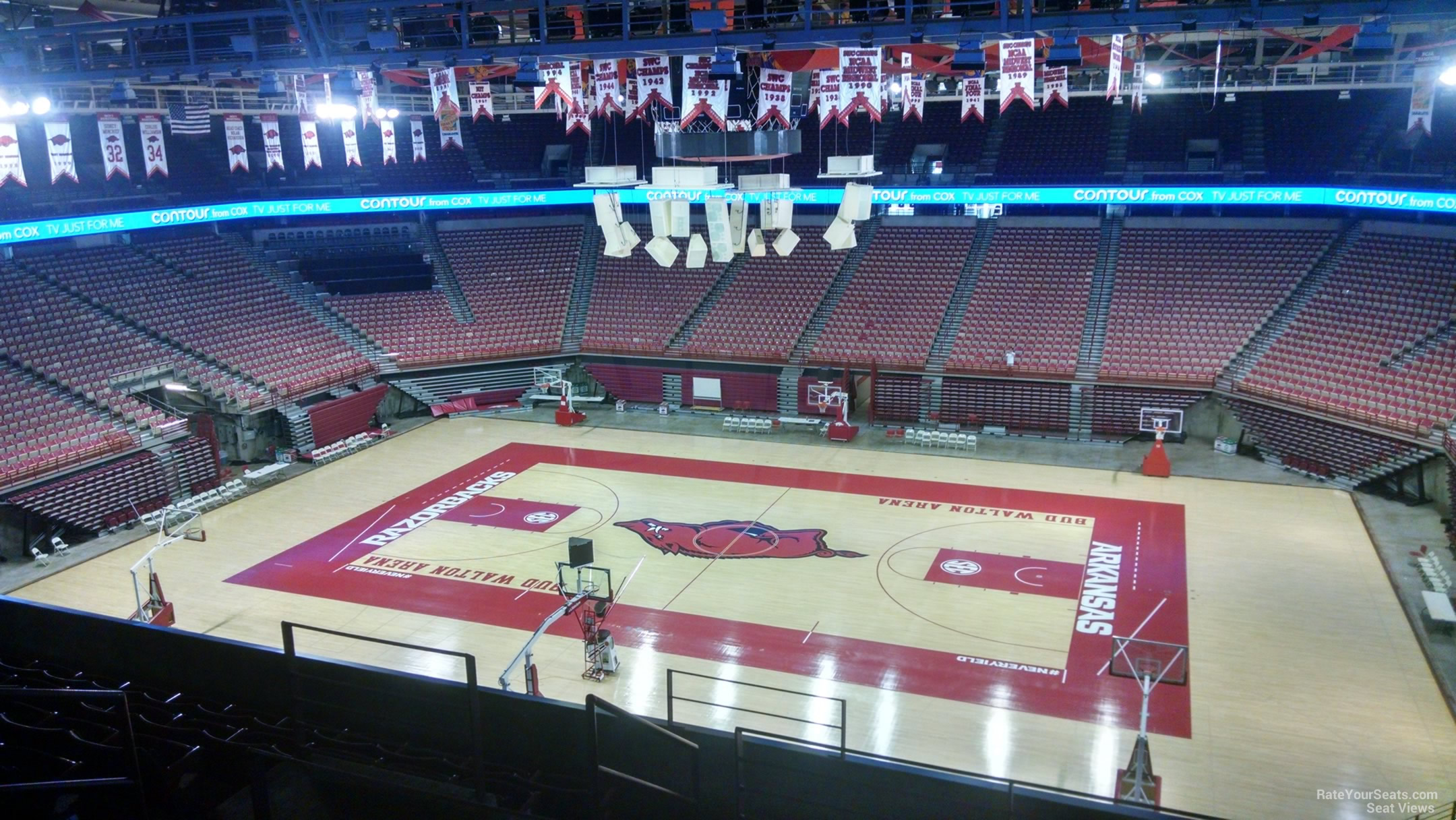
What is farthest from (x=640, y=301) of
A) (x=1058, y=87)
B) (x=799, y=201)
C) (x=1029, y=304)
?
(x=1058, y=87)

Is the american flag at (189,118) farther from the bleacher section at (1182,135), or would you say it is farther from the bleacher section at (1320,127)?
the bleacher section at (1320,127)

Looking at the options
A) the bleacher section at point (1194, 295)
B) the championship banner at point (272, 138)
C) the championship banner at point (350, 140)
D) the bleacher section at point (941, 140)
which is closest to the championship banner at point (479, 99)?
the championship banner at point (350, 140)

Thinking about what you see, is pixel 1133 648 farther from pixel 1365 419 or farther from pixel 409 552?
pixel 409 552

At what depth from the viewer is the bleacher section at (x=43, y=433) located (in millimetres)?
22828

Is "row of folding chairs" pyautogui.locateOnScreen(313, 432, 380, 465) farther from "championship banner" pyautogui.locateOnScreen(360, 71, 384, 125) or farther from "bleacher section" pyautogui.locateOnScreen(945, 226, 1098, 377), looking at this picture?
"bleacher section" pyautogui.locateOnScreen(945, 226, 1098, 377)

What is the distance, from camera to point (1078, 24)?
1542cm

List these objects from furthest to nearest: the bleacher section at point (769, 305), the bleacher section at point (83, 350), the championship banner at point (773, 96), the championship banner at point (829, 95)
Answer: the bleacher section at point (769, 305) → the bleacher section at point (83, 350) → the championship banner at point (773, 96) → the championship banner at point (829, 95)

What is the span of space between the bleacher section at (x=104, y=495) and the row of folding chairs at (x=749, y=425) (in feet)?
50.3

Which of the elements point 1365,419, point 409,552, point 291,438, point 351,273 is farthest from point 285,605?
point 1365,419

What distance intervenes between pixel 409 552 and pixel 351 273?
1772 cm

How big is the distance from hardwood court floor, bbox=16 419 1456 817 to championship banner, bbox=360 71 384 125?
361 inches

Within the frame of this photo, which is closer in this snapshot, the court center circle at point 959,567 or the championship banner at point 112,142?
the court center circle at point 959,567

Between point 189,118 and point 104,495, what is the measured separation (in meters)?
9.44

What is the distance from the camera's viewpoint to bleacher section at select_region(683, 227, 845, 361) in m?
34.0
